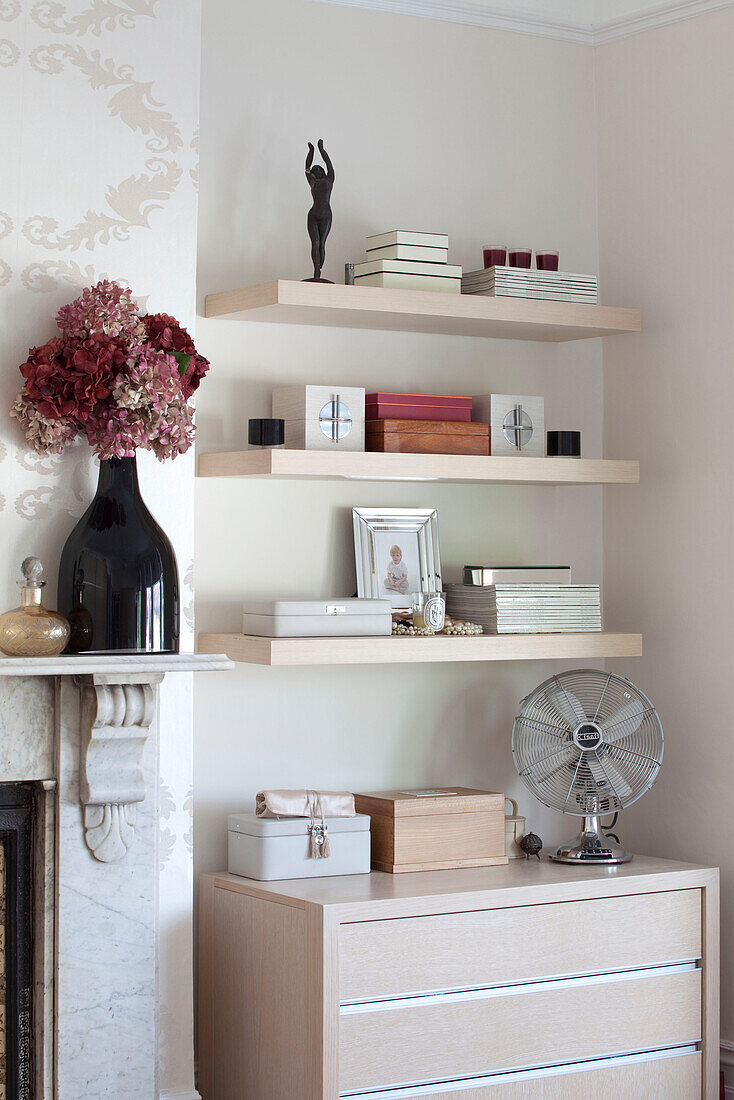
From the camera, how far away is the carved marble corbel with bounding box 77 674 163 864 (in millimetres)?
2473

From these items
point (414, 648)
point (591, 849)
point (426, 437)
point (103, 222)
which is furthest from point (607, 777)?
point (103, 222)

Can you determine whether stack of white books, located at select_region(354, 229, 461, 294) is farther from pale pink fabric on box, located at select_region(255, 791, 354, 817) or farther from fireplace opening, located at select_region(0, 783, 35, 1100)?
fireplace opening, located at select_region(0, 783, 35, 1100)

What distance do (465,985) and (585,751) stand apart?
Result: 0.68m

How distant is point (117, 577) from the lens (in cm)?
247

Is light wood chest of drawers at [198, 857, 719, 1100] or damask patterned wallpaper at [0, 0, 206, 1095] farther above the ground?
damask patterned wallpaper at [0, 0, 206, 1095]

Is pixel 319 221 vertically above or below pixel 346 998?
above

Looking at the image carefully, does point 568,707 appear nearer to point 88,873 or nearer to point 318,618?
point 318,618

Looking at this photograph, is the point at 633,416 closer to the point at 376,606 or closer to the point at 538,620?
the point at 538,620

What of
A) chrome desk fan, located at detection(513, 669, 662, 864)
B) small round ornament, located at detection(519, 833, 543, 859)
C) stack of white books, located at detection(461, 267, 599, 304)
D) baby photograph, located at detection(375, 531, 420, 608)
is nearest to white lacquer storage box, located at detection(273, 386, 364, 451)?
baby photograph, located at detection(375, 531, 420, 608)

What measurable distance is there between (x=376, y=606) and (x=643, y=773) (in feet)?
2.56

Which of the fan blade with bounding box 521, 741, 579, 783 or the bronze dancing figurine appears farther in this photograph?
the fan blade with bounding box 521, 741, 579, 783

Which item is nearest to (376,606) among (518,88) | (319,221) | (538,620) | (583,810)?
(538,620)

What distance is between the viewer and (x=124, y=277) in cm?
268

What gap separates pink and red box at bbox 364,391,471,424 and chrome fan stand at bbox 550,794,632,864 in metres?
0.98
